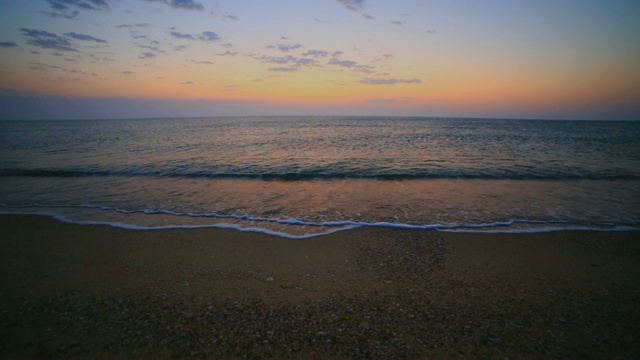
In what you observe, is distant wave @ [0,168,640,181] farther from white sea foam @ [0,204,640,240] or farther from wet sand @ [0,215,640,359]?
wet sand @ [0,215,640,359]

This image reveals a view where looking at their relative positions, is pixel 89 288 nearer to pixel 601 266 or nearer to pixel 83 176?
pixel 601 266

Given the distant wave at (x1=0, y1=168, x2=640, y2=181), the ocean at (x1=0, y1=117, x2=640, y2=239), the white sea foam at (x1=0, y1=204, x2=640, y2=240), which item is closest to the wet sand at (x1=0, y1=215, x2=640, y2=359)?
the white sea foam at (x1=0, y1=204, x2=640, y2=240)

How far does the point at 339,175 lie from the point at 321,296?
996 centimetres

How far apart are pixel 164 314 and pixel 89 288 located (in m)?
1.73

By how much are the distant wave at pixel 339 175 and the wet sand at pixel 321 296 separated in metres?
7.03

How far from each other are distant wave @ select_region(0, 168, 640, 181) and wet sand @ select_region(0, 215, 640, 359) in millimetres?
7034

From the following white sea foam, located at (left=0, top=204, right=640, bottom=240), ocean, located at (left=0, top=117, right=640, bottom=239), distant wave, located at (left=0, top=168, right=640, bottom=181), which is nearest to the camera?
white sea foam, located at (left=0, top=204, right=640, bottom=240)

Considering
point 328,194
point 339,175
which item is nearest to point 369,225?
point 328,194

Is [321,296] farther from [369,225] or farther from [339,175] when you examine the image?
[339,175]

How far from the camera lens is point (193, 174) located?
46.3 ft

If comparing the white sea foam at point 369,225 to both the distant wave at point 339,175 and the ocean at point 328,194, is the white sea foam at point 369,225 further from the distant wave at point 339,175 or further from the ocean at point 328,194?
the distant wave at point 339,175

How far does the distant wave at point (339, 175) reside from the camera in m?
13.2

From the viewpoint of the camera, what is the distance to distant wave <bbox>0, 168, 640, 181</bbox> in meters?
13.2

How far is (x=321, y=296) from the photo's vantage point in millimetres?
4172
